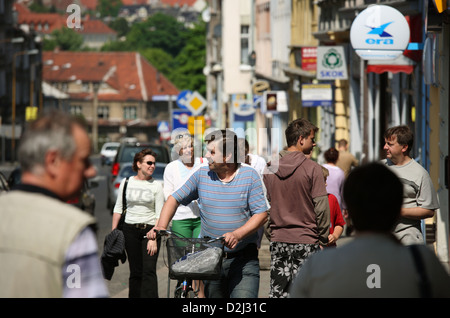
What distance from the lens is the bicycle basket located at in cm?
744

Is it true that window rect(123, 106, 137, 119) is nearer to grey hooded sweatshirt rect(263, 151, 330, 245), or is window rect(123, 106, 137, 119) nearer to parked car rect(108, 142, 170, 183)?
parked car rect(108, 142, 170, 183)

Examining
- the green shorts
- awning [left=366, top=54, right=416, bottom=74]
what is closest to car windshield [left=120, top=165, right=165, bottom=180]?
awning [left=366, top=54, right=416, bottom=74]

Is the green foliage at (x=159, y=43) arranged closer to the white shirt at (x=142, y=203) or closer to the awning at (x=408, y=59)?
the awning at (x=408, y=59)

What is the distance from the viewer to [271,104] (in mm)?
36625

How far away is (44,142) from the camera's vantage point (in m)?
3.45

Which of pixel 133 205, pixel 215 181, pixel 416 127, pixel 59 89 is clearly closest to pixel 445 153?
pixel 416 127

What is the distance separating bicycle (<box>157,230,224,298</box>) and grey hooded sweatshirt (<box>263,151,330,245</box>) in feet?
2.47

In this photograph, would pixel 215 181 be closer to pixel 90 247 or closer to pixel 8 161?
pixel 90 247

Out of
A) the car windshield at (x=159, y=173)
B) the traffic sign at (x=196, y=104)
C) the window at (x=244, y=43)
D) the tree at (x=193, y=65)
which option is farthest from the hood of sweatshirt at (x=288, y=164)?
the tree at (x=193, y=65)

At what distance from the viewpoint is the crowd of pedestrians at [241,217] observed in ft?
10.9

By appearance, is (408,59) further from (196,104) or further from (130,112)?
(130,112)

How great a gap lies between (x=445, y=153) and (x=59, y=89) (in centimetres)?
12005

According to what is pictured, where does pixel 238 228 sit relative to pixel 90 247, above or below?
below

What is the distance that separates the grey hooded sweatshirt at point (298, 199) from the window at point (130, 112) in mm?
125493
